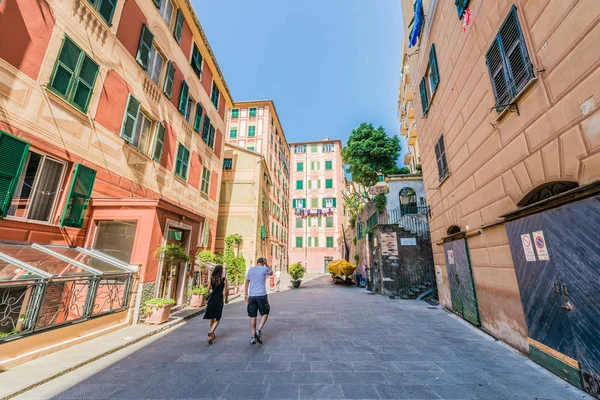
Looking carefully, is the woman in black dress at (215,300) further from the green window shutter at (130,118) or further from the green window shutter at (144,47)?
the green window shutter at (144,47)

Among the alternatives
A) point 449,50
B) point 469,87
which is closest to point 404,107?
point 449,50

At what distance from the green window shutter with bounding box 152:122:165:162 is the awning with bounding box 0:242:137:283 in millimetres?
3912

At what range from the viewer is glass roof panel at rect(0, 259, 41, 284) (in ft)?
12.3

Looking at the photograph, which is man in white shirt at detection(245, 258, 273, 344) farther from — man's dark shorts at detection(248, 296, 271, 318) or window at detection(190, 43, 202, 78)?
window at detection(190, 43, 202, 78)

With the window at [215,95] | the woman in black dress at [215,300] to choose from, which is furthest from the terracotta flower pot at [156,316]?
the window at [215,95]

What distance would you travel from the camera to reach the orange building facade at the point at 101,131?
4.84 m

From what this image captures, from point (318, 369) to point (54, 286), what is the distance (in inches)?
230

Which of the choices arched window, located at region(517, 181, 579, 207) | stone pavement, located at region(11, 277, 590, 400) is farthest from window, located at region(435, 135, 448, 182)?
stone pavement, located at region(11, 277, 590, 400)

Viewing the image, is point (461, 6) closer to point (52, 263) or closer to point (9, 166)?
point (9, 166)

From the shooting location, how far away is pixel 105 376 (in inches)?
140

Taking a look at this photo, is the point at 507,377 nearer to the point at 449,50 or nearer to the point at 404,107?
the point at 449,50

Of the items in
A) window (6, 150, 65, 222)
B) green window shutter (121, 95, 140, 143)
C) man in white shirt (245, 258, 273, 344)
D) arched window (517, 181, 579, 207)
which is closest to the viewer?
arched window (517, 181, 579, 207)

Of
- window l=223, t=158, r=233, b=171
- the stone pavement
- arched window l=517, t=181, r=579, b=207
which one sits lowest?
the stone pavement

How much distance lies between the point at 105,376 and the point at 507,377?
5.87m
